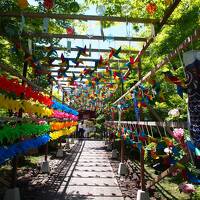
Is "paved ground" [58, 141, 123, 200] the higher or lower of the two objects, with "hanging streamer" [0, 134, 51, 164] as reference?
lower

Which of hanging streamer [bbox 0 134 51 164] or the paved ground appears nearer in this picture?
hanging streamer [bbox 0 134 51 164]

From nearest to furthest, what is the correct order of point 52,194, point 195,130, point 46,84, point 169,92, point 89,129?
1. point 195,130
2. point 52,194
3. point 169,92
4. point 46,84
5. point 89,129

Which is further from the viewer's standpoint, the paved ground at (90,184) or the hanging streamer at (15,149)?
the paved ground at (90,184)

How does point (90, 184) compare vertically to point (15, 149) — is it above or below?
below

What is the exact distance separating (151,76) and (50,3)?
2.90 metres

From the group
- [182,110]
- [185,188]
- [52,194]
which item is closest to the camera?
[185,188]

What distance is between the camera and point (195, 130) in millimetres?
3299

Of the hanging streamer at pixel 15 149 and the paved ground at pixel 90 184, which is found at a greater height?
the hanging streamer at pixel 15 149

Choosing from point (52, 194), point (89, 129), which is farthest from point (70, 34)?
point (89, 129)

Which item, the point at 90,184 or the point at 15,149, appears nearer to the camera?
the point at 15,149

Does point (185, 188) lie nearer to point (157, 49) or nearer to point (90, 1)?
point (157, 49)

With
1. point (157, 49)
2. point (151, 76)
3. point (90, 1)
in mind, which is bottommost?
point (151, 76)

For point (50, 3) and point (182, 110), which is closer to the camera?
point (50, 3)

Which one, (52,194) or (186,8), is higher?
(186,8)
